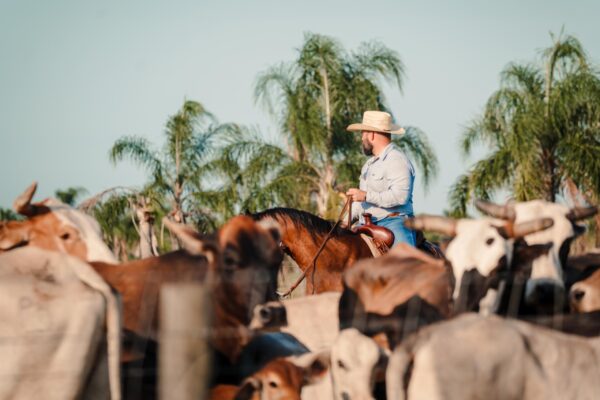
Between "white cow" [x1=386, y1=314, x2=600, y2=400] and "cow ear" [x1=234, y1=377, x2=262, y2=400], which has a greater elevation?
"white cow" [x1=386, y1=314, x2=600, y2=400]

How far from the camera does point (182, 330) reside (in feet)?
14.3

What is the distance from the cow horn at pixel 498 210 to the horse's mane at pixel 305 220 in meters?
3.49

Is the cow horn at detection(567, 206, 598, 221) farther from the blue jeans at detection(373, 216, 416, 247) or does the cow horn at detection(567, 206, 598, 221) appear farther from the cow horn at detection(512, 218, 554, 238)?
the blue jeans at detection(373, 216, 416, 247)

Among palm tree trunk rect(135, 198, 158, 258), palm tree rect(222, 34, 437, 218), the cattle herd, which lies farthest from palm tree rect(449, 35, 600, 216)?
the cattle herd

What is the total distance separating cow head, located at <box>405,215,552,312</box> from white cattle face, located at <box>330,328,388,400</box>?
1.99ft

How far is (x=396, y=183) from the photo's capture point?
940cm

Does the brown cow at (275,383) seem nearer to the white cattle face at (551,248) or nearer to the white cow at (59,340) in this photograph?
the white cow at (59,340)

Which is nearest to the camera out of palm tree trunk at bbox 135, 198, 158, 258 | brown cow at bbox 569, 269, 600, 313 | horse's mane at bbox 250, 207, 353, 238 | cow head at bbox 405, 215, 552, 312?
cow head at bbox 405, 215, 552, 312

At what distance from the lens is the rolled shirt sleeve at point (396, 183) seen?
30.8ft

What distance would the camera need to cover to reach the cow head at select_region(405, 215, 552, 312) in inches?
233

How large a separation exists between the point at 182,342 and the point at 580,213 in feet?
10.3

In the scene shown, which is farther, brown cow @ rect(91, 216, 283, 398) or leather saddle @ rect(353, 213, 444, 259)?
leather saddle @ rect(353, 213, 444, 259)

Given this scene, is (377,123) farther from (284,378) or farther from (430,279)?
(284,378)

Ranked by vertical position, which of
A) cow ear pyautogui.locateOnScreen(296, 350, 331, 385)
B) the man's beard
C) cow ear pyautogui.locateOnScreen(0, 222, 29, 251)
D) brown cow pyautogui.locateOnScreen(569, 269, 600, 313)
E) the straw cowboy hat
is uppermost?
the straw cowboy hat
